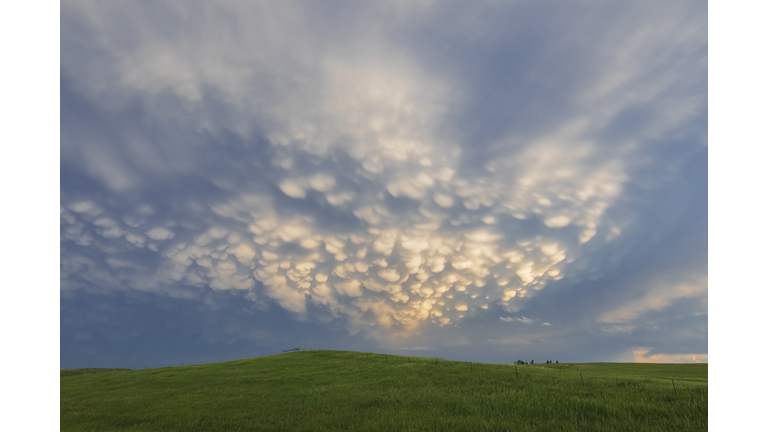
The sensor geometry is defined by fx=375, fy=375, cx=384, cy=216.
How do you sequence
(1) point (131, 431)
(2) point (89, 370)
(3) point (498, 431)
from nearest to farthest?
(3) point (498, 431)
(1) point (131, 431)
(2) point (89, 370)

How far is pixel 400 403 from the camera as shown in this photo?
24797mm

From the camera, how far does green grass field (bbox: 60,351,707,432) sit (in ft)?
63.1

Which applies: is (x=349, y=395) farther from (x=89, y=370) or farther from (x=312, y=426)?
(x=89, y=370)

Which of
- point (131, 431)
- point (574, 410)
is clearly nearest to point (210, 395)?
point (131, 431)

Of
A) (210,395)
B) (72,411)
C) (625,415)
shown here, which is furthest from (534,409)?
(72,411)

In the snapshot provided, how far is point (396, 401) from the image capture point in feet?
84.0

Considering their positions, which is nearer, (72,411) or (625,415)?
(625,415)

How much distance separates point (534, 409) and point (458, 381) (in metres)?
12.4

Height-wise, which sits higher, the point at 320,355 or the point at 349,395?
the point at 349,395

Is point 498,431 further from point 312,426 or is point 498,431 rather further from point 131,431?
point 131,431

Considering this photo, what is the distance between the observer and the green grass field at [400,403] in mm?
19219

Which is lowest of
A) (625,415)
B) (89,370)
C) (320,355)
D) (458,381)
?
(89,370)

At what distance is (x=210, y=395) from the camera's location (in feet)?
113

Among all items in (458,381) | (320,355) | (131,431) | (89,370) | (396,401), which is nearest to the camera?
(131,431)
